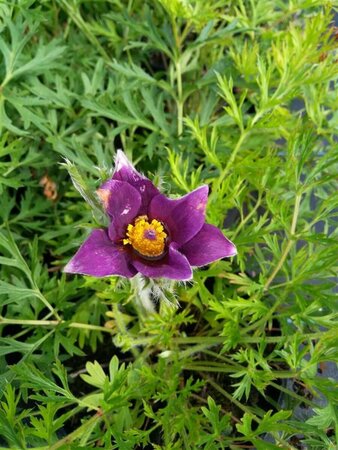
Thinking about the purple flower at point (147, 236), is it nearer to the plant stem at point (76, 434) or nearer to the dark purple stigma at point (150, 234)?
the dark purple stigma at point (150, 234)

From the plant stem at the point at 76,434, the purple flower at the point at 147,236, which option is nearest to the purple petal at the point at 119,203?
the purple flower at the point at 147,236

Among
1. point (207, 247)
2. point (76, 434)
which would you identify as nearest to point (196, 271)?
point (207, 247)

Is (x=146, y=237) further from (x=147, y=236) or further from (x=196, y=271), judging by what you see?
(x=196, y=271)

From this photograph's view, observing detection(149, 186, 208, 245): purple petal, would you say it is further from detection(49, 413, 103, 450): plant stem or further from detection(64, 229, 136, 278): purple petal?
detection(49, 413, 103, 450): plant stem

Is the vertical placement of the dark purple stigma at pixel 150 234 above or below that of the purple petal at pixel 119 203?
below

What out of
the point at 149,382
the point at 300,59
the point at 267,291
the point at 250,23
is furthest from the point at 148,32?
the point at 149,382

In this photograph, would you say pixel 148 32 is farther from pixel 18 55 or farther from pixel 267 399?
pixel 267 399

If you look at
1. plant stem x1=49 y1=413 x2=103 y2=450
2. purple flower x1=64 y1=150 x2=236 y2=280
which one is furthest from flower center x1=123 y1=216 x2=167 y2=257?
plant stem x1=49 y1=413 x2=103 y2=450
